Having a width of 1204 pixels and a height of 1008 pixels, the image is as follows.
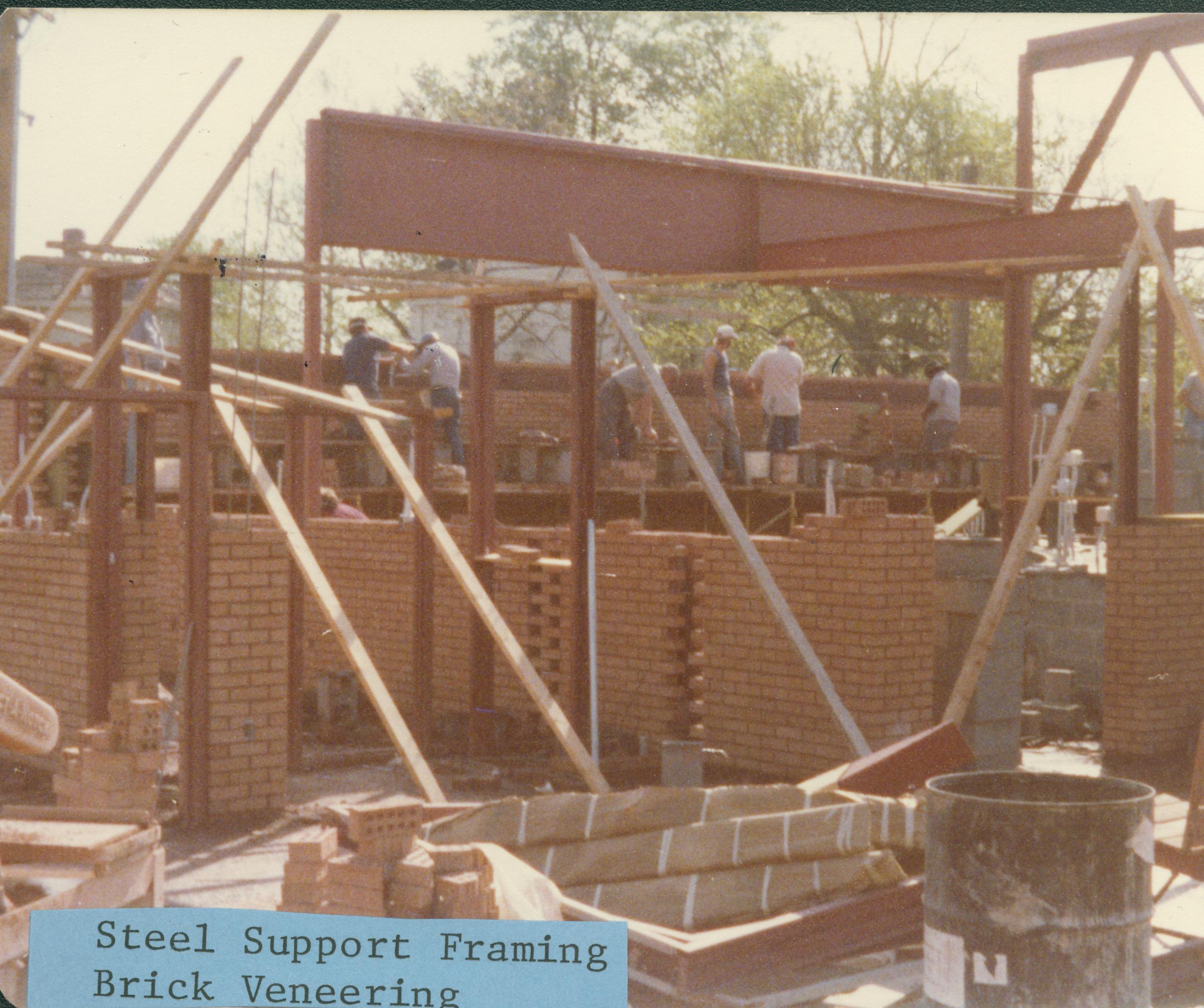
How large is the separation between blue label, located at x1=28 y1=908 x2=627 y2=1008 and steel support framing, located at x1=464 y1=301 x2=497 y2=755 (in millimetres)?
5019

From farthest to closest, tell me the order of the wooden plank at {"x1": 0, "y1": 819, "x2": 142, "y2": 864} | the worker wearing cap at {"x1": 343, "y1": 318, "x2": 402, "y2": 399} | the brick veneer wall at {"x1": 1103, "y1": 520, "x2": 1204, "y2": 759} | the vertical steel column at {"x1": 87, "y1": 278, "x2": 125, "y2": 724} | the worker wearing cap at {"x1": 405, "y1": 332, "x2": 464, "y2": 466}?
the worker wearing cap at {"x1": 405, "y1": 332, "x2": 464, "y2": 466} < the worker wearing cap at {"x1": 343, "y1": 318, "x2": 402, "y2": 399} < the brick veneer wall at {"x1": 1103, "y1": 520, "x2": 1204, "y2": 759} < the vertical steel column at {"x1": 87, "y1": 278, "x2": 125, "y2": 724} < the wooden plank at {"x1": 0, "y1": 819, "x2": 142, "y2": 864}

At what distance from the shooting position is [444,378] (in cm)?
1571

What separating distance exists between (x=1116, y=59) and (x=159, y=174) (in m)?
6.24

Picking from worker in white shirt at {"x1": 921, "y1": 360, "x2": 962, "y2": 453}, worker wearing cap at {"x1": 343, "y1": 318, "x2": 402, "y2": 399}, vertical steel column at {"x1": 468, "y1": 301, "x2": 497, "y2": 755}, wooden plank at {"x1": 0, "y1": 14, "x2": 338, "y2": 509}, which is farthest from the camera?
worker in white shirt at {"x1": 921, "y1": 360, "x2": 962, "y2": 453}

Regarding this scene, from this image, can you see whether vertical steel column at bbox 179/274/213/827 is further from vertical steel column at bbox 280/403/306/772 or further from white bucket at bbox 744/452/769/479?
white bucket at bbox 744/452/769/479

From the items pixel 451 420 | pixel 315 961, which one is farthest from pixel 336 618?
pixel 451 420

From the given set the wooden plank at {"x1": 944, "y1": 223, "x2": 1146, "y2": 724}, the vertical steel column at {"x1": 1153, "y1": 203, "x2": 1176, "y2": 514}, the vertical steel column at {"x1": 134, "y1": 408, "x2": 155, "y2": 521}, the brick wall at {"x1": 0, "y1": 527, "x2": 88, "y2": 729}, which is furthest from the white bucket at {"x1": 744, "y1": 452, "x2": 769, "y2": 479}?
the brick wall at {"x1": 0, "y1": 527, "x2": 88, "y2": 729}

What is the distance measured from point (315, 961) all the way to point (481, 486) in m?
5.67

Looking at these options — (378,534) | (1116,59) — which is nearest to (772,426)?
(378,534)

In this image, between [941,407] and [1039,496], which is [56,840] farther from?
[941,407]

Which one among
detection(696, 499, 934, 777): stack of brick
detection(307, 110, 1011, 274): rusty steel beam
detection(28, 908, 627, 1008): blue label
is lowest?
detection(28, 908, 627, 1008): blue label

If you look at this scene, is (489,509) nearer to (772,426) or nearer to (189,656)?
(189,656)

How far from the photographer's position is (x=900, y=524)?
9562mm

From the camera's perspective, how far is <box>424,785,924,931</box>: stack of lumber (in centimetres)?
645
